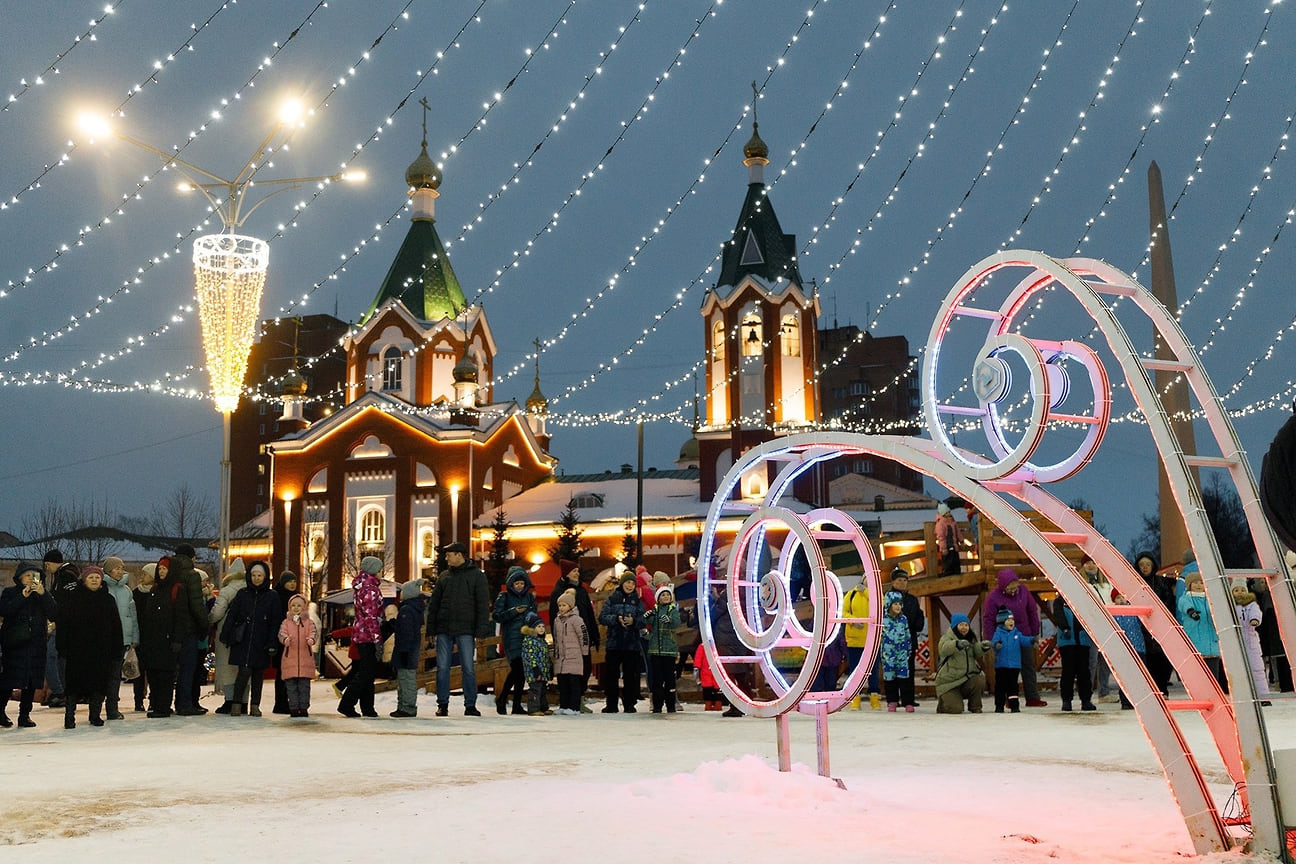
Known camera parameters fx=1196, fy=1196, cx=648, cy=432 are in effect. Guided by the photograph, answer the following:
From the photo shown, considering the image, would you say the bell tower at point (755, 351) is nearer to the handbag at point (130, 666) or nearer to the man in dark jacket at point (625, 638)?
the man in dark jacket at point (625, 638)

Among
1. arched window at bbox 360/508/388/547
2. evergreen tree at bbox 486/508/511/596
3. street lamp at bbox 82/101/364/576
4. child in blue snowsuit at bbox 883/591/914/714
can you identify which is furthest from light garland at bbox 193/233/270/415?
arched window at bbox 360/508/388/547

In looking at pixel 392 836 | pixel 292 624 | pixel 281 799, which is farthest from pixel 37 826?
pixel 292 624

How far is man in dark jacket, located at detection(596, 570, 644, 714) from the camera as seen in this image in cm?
1420

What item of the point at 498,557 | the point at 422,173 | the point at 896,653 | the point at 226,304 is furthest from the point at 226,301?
the point at 422,173

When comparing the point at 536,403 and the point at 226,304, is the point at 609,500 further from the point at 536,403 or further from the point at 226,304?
the point at 226,304

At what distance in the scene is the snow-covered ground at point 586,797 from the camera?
5523mm

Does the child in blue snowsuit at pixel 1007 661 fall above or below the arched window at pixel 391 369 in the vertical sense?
below

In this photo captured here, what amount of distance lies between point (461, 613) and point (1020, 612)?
22.1 ft

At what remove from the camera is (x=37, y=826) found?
6129mm

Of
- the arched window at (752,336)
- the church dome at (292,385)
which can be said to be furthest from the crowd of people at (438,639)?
the church dome at (292,385)

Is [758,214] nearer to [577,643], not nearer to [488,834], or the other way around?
[577,643]

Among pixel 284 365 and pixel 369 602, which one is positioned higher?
pixel 284 365

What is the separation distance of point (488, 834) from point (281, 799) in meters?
1.84

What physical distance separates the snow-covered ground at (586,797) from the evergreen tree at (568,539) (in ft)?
98.4
